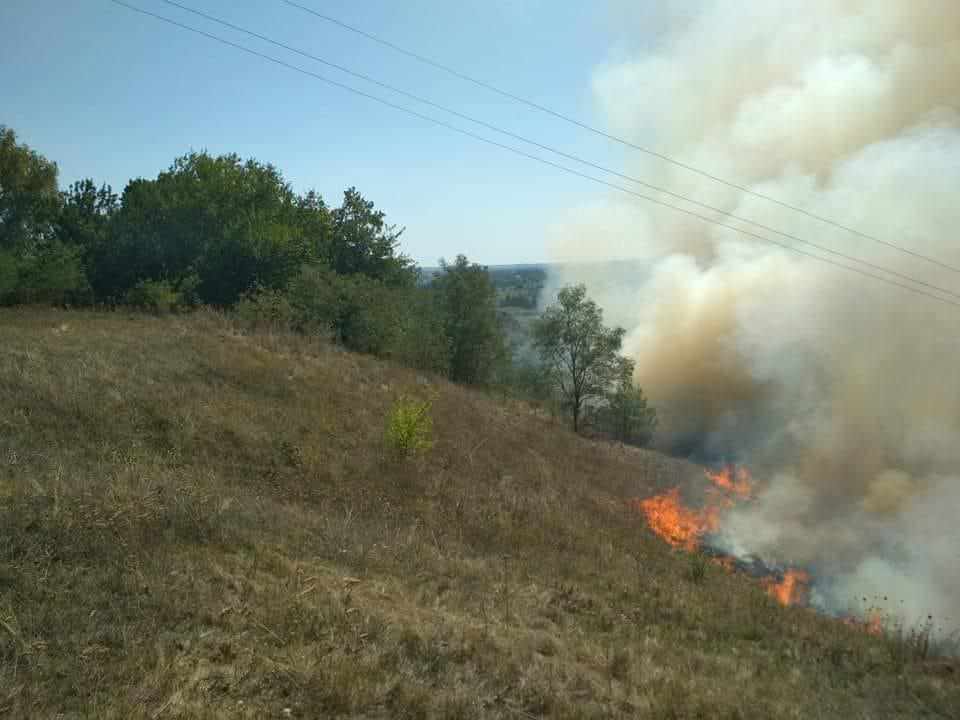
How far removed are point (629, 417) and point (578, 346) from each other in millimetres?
7168

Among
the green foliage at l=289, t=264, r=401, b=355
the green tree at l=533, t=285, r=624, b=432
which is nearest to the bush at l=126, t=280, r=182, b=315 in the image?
the green foliage at l=289, t=264, r=401, b=355

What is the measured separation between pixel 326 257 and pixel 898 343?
27764mm

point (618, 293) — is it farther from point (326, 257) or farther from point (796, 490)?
point (796, 490)

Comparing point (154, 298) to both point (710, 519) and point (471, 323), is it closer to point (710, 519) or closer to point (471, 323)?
point (471, 323)

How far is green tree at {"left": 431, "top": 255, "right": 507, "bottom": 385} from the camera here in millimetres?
30125

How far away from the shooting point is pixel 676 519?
→ 16938 millimetres

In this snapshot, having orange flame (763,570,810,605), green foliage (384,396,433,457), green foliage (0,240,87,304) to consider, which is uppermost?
green foliage (0,240,87,304)

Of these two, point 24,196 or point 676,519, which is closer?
point 676,519

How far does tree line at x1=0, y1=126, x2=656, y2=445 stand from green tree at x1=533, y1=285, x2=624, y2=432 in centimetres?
5

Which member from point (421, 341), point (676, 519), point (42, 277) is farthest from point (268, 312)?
point (676, 519)

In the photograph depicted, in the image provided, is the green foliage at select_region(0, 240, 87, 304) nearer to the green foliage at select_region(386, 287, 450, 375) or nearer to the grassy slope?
the grassy slope

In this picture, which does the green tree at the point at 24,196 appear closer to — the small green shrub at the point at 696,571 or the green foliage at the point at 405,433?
the green foliage at the point at 405,433

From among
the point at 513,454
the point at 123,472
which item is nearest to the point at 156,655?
the point at 123,472

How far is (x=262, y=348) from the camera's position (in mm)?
18703
